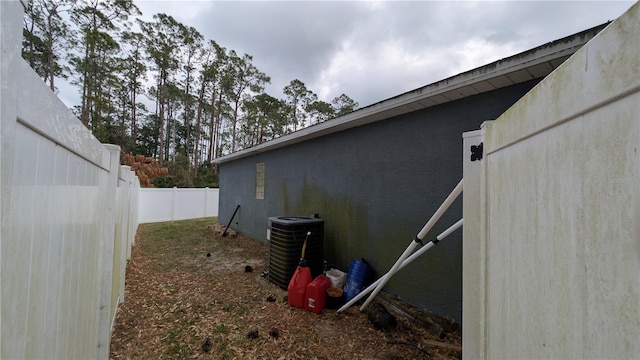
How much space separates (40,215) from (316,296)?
10.3ft

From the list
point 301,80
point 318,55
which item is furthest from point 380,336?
point 301,80

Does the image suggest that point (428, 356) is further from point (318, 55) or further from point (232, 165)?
point (318, 55)

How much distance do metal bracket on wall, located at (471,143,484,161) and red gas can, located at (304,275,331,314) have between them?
8.69 ft

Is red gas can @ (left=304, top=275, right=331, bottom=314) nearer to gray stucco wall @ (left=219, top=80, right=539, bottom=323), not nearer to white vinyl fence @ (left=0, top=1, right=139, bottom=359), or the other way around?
gray stucco wall @ (left=219, top=80, right=539, bottom=323)

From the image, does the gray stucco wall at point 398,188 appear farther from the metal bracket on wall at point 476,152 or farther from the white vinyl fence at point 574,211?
the white vinyl fence at point 574,211

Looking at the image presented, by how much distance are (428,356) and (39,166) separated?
311 centimetres

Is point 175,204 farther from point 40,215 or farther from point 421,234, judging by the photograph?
point 40,215

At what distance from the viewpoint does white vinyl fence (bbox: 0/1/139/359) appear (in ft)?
1.71

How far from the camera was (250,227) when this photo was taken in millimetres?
8047

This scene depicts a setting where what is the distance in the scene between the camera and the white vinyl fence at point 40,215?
52 centimetres

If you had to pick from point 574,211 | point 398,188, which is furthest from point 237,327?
point 574,211

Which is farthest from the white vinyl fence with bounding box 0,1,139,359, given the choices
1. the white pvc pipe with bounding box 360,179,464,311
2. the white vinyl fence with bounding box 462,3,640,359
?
the white pvc pipe with bounding box 360,179,464,311

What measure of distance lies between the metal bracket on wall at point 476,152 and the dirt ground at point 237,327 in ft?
6.87

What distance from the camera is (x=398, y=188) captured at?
11.6 feet
